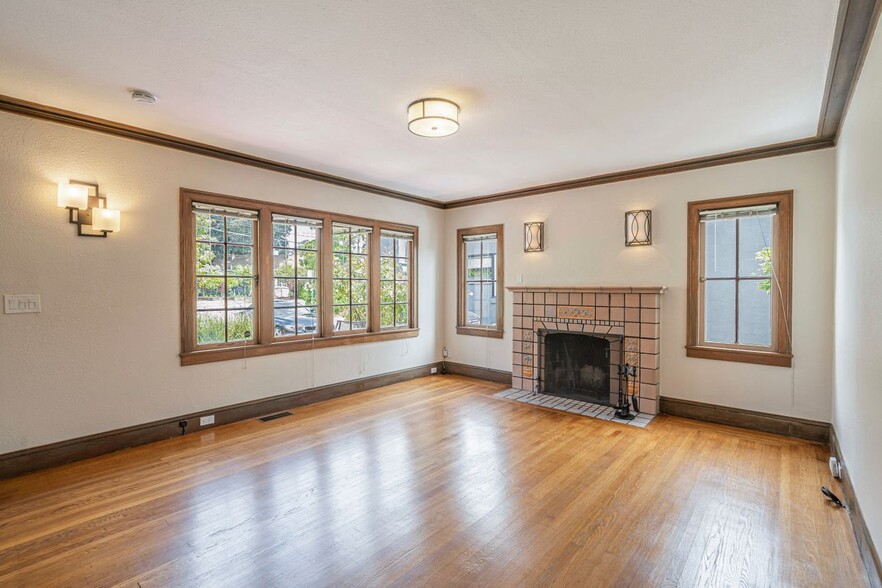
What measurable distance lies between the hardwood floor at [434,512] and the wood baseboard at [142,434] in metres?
0.09

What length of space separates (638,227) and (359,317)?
350 cm

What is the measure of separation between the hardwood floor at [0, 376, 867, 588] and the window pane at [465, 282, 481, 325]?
2.57 m

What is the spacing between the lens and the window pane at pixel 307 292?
4882 mm

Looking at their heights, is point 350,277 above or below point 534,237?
below

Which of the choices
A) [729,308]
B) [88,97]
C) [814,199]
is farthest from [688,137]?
[88,97]

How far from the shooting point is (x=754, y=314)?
13.6 feet

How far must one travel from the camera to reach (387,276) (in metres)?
5.89

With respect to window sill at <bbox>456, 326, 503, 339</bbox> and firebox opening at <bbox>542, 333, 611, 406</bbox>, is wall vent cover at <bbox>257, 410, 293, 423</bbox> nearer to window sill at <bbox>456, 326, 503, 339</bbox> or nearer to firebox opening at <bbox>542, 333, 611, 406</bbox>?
window sill at <bbox>456, 326, 503, 339</bbox>

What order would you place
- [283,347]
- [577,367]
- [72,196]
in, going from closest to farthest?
1. [72,196]
2. [283,347]
3. [577,367]

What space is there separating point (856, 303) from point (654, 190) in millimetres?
2491

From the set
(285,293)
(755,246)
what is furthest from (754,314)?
(285,293)

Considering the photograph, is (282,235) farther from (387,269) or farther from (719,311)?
(719,311)

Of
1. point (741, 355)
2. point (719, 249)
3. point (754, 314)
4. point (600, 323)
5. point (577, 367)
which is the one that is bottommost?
point (577, 367)

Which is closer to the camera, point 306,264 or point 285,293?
point 285,293
